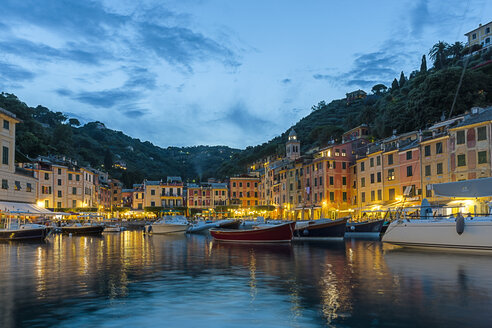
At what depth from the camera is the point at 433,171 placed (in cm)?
4841

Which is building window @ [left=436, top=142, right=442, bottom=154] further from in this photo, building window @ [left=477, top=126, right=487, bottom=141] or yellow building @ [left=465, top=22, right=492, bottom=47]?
yellow building @ [left=465, top=22, right=492, bottom=47]

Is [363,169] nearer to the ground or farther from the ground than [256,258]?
farther from the ground

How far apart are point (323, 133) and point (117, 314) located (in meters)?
109

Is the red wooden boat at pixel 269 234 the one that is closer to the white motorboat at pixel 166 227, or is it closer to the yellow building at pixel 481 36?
the white motorboat at pixel 166 227

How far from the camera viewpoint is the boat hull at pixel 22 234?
40500 mm

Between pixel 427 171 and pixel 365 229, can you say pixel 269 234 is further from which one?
pixel 427 171

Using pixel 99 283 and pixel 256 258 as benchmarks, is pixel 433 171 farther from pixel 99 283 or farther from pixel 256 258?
pixel 99 283

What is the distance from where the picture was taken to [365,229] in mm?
50406

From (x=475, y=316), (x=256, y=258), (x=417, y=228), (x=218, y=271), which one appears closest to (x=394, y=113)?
(x=417, y=228)

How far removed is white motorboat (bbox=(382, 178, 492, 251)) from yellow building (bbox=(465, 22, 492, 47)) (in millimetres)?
98708

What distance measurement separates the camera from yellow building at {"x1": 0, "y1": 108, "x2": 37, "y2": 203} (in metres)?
40.3

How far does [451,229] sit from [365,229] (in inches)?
1029

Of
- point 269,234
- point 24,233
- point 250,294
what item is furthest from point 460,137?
point 24,233

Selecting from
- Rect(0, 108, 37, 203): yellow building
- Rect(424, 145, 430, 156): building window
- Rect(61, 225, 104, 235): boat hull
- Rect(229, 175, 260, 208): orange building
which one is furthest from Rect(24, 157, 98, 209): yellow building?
Rect(424, 145, 430, 156): building window
